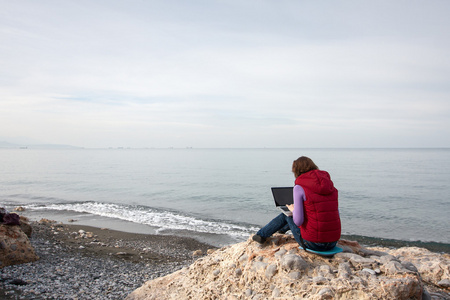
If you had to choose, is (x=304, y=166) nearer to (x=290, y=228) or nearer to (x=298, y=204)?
(x=298, y=204)

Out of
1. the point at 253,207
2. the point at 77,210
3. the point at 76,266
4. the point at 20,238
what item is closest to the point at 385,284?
the point at 76,266

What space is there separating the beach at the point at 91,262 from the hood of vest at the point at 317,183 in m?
5.93

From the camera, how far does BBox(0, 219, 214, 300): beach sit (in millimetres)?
8008

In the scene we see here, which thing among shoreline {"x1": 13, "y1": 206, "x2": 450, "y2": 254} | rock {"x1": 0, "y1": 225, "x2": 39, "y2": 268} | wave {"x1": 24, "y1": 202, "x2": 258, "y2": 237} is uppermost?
rock {"x1": 0, "y1": 225, "x2": 39, "y2": 268}

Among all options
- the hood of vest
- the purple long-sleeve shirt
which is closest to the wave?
the purple long-sleeve shirt

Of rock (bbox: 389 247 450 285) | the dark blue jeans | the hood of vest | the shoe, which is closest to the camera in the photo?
the hood of vest

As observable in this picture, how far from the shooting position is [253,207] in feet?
81.0

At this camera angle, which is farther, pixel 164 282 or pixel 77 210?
pixel 77 210

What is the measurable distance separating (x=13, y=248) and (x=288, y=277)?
29.0 ft

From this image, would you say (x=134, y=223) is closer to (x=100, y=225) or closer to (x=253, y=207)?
(x=100, y=225)

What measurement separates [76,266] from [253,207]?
641 inches

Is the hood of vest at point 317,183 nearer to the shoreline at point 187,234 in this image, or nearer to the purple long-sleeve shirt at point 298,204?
the purple long-sleeve shirt at point 298,204

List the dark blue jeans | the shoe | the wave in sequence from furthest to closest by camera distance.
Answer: the wave, the shoe, the dark blue jeans

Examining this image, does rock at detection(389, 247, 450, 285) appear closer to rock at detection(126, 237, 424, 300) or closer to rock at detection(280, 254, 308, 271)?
rock at detection(126, 237, 424, 300)
